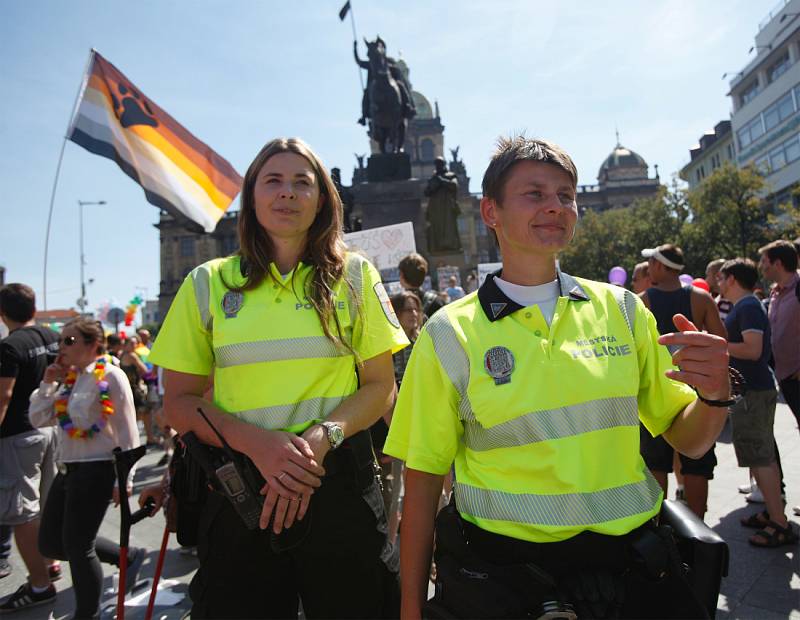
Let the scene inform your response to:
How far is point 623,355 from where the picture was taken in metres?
1.43

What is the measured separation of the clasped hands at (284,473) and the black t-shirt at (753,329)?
3.37 meters

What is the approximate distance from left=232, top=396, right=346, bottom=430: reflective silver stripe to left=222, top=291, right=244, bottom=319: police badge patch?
302mm

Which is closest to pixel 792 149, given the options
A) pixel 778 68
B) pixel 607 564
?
pixel 778 68

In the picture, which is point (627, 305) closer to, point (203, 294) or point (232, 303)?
point (232, 303)

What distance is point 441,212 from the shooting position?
1141 cm

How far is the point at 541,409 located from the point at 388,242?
23.9 ft

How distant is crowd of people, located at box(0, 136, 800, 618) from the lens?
1.30 metres

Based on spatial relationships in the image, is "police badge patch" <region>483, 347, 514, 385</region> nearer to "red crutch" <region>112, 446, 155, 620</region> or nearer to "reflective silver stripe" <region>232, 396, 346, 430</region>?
"reflective silver stripe" <region>232, 396, 346, 430</region>

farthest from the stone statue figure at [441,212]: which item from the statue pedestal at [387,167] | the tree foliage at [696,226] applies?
the tree foliage at [696,226]

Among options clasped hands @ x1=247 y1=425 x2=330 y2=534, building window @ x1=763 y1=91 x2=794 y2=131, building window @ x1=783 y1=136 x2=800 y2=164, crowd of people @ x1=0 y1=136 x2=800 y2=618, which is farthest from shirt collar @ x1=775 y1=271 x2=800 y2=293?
building window @ x1=763 y1=91 x2=794 y2=131

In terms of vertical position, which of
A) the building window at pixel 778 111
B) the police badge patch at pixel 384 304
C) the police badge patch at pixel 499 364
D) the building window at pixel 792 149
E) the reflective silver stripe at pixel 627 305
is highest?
the building window at pixel 778 111

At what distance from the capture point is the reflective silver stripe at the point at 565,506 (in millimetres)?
1300

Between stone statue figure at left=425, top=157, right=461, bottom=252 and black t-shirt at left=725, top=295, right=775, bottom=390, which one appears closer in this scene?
black t-shirt at left=725, top=295, right=775, bottom=390

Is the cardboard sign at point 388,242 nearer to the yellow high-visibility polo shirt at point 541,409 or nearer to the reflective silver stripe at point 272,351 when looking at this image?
the reflective silver stripe at point 272,351
